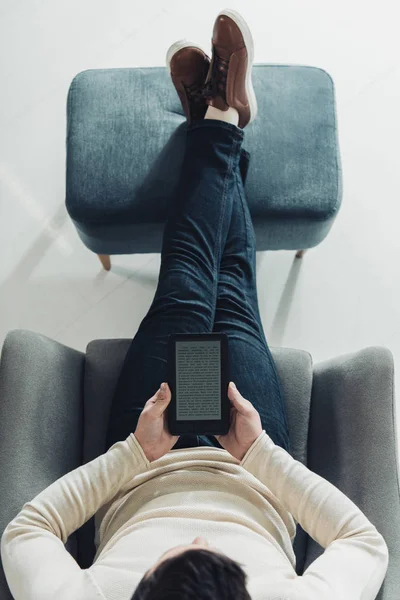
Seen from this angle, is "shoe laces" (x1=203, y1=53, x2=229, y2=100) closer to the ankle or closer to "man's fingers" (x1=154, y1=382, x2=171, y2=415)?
the ankle

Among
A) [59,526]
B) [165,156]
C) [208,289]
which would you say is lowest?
[59,526]

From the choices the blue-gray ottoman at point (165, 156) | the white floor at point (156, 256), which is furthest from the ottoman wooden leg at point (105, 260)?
the blue-gray ottoman at point (165, 156)

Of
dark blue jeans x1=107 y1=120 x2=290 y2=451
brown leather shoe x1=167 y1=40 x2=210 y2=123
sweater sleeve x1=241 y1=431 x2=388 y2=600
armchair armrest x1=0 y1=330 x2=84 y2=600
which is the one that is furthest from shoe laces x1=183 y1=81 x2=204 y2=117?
sweater sleeve x1=241 y1=431 x2=388 y2=600

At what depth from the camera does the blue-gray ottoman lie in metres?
1.33

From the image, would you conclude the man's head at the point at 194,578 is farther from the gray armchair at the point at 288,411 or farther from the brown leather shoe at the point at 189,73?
the brown leather shoe at the point at 189,73

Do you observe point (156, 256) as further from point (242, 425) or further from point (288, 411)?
point (242, 425)

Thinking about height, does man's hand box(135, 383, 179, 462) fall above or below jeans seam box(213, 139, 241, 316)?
below

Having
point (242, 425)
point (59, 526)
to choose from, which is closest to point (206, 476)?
point (242, 425)

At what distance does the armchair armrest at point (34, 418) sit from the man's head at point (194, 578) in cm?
37

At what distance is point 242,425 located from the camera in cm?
101

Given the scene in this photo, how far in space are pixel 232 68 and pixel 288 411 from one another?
2.13ft

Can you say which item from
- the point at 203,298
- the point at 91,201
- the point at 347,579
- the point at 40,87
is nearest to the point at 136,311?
the point at 91,201

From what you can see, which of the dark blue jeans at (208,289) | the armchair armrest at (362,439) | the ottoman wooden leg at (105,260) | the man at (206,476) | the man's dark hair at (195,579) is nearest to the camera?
the man's dark hair at (195,579)

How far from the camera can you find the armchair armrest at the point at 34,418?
101 centimetres
